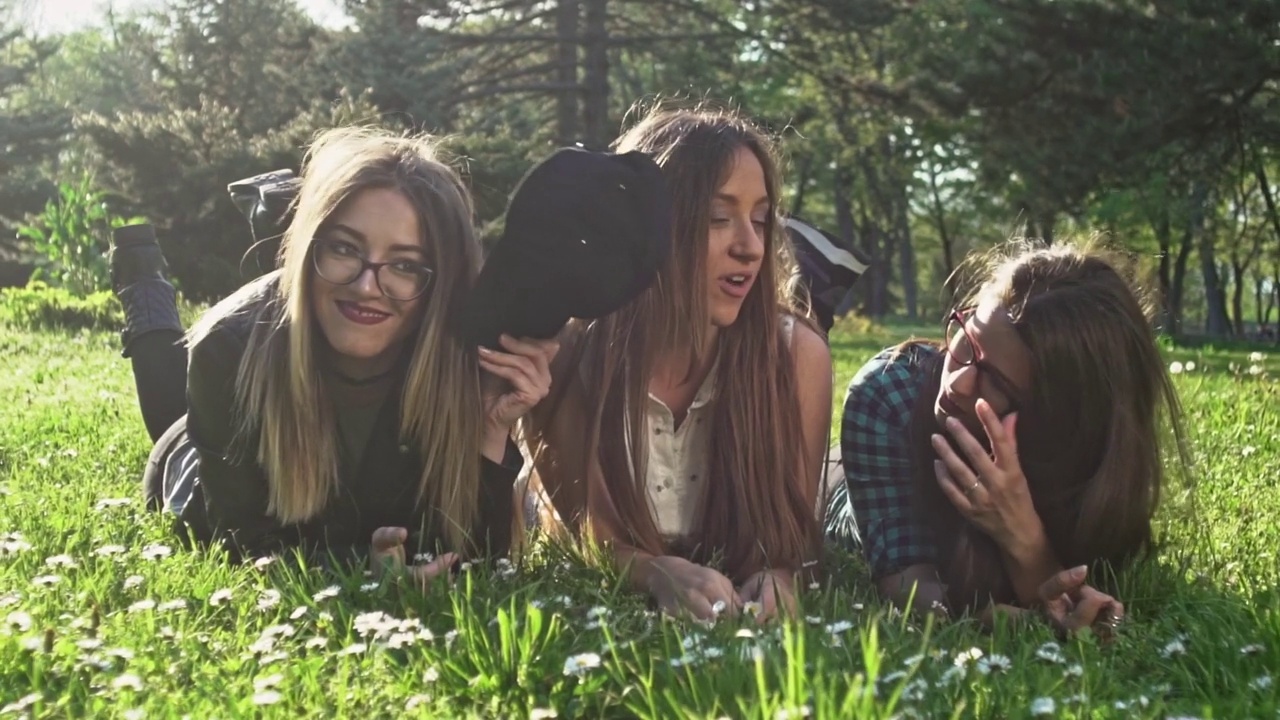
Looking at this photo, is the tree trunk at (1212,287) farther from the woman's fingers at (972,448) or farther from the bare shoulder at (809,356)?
the woman's fingers at (972,448)

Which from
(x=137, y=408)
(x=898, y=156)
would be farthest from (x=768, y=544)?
(x=898, y=156)

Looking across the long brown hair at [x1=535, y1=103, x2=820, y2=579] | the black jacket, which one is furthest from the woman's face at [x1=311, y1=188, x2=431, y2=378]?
the long brown hair at [x1=535, y1=103, x2=820, y2=579]

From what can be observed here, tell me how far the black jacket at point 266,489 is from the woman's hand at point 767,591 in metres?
0.74

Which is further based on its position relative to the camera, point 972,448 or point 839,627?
point 972,448

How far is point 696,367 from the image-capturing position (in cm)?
404

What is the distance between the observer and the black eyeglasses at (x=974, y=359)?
354 cm

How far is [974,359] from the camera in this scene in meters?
3.57

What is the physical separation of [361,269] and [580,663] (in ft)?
5.48

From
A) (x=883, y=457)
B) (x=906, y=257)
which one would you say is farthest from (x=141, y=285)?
(x=906, y=257)

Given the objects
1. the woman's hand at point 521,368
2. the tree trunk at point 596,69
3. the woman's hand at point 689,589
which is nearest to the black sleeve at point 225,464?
the woman's hand at point 521,368

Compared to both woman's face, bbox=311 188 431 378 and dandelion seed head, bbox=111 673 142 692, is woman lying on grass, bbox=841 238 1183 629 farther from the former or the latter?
dandelion seed head, bbox=111 673 142 692

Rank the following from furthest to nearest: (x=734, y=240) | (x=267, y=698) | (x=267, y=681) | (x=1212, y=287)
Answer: (x=1212, y=287) < (x=734, y=240) < (x=267, y=681) < (x=267, y=698)

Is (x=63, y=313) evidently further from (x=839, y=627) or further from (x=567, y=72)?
(x=567, y=72)

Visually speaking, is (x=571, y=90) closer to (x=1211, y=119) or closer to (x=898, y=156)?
(x=1211, y=119)
